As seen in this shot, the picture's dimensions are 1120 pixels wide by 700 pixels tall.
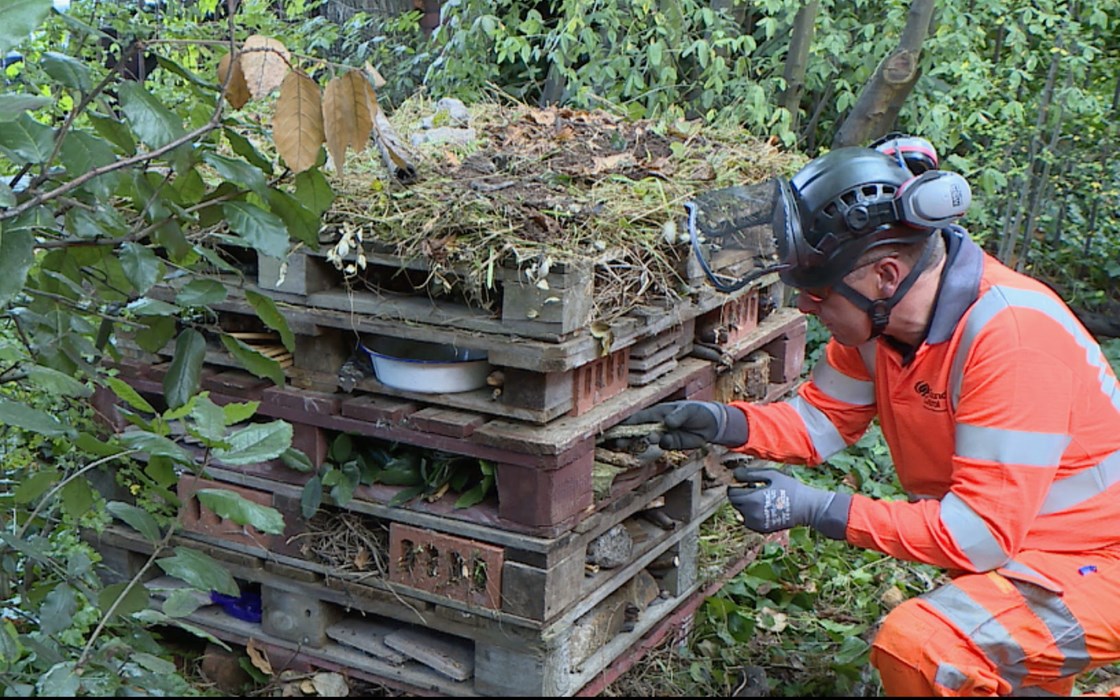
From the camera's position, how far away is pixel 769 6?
665cm

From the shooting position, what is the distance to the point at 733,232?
3723mm

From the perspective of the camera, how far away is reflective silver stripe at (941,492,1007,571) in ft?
9.49

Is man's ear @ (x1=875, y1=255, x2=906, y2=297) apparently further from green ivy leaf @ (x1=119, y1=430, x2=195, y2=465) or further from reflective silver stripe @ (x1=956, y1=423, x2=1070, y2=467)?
green ivy leaf @ (x1=119, y1=430, x2=195, y2=465)

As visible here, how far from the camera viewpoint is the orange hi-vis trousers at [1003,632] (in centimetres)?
288

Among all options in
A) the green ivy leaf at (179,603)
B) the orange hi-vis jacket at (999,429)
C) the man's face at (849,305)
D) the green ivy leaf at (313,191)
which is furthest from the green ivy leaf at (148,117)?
the orange hi-vis jacket at (999,429)

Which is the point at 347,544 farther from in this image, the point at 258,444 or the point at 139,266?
the point at 139,266

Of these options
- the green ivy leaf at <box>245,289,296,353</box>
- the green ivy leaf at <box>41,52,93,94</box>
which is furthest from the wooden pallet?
the green ivy leaf at <box>41,52,93,94</box>

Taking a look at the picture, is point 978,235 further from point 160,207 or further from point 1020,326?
point 160,207

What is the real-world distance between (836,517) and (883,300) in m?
0.59

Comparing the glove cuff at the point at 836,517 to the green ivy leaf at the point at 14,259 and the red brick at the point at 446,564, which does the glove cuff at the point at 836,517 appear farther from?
the green ivy leaf at the point at 14,259

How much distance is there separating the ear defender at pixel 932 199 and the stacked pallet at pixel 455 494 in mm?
803

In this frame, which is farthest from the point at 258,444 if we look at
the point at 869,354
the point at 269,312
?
the point at 869,354

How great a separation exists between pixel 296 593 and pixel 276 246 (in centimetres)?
149

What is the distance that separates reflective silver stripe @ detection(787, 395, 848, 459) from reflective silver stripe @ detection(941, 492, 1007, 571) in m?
0.74
